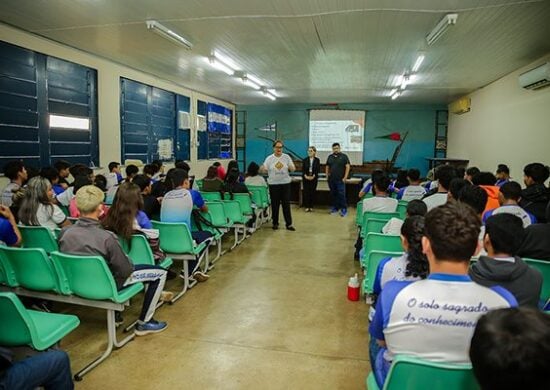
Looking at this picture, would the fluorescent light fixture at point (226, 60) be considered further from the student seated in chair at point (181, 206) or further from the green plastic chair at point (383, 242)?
the green plastic chair at point (383, 242)

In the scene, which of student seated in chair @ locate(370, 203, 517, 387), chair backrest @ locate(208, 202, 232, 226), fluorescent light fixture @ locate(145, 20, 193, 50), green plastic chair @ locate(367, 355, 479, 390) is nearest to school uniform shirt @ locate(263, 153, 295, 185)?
chair backrest @ locate(208, 202, 232, 226)

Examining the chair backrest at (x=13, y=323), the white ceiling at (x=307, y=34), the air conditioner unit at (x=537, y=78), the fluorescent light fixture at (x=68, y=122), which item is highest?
the white ceiling at (x=307, y=34)

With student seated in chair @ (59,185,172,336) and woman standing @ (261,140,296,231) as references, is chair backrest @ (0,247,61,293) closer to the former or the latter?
student seated in chair @ (59,185,172,336)

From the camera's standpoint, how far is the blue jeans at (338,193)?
27.7 feet

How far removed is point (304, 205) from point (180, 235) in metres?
5.94

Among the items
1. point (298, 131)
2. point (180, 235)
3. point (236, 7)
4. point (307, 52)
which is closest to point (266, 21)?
point (236, 7)

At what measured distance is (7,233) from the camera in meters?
2.87

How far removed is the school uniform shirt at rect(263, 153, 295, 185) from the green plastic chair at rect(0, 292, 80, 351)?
4.89 meters

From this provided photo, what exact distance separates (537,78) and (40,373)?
23.3 ft

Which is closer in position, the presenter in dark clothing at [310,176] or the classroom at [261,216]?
the classroom at [261,216]

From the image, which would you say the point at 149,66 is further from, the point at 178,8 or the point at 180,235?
the point at 180,235

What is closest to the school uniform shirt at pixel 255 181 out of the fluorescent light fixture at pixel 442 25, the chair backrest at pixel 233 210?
the chair backrest at pixel 233 210

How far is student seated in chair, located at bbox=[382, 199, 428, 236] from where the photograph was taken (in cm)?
277

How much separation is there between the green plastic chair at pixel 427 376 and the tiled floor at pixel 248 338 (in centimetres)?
119
